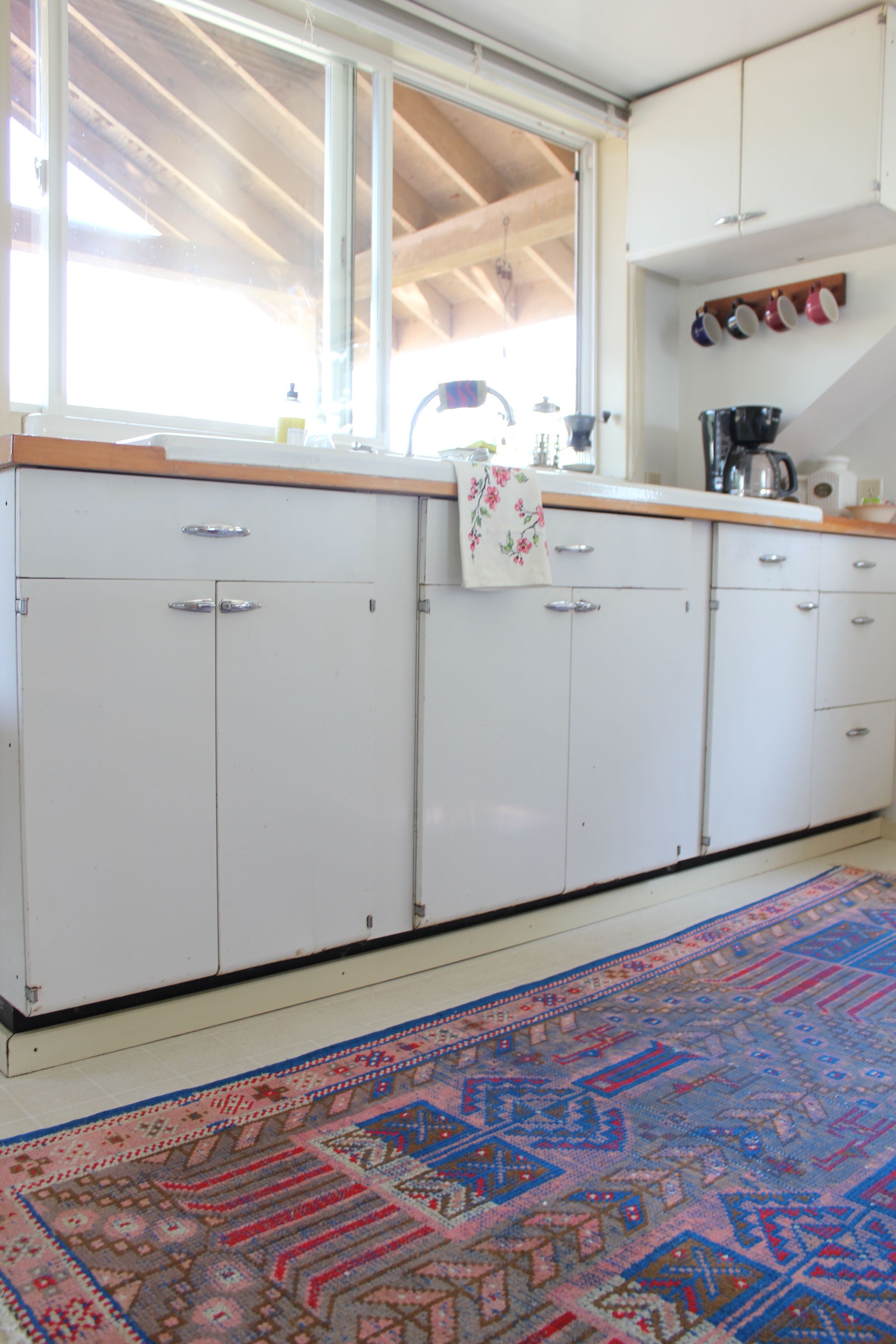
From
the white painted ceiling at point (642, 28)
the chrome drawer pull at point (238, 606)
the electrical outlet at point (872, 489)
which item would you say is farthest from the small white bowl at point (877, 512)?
the chrome drawer pull at point (238, 606)

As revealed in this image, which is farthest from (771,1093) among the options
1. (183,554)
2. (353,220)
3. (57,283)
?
(353,220)

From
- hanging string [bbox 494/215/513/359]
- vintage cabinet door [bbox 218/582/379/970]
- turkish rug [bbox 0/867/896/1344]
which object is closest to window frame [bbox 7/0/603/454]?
hanging string [bbox 494/215/513/359]

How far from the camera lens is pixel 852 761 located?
3240 mm

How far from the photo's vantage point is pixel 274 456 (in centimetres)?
176

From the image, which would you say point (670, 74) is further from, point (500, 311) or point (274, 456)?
point (274, 456)

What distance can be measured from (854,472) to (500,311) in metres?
1.35

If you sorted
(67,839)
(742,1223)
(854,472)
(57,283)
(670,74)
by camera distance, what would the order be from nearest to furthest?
(742,1223) < (67,839) < (57,283) < (670,74) < (854,472)

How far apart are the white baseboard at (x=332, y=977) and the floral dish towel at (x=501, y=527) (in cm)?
76

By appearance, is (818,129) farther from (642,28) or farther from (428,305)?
(428,305)

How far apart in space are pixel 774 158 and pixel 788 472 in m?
0.92

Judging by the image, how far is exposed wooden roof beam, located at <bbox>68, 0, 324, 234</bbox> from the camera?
2414 millimetres

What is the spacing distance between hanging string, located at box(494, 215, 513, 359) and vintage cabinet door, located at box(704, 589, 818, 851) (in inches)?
51.3

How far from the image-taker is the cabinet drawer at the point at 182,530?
5.00 ft

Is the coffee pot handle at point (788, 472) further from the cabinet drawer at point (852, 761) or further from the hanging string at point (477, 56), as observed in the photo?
the hanging string at point (477, 56)
